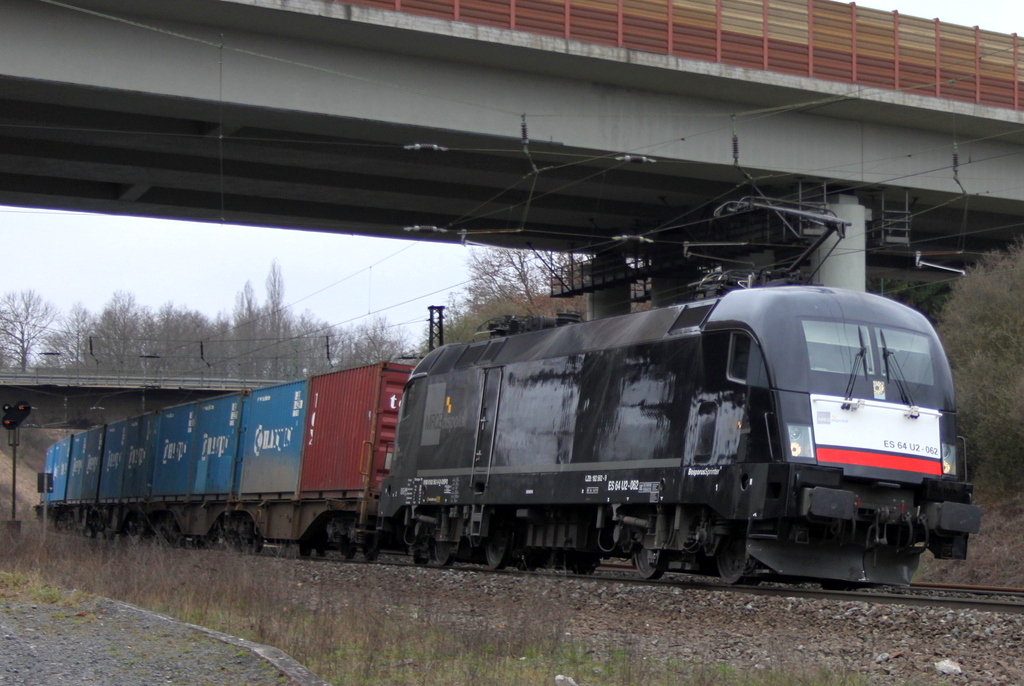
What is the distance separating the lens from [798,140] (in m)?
23.2

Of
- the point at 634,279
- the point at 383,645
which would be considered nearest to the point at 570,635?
the point at 383,645

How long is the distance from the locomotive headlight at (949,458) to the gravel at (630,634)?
228 cm

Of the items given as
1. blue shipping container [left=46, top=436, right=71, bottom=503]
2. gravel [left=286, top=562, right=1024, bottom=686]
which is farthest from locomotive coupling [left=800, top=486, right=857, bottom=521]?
blue shipping container [left=46, top=436, right=71, bottom=503]

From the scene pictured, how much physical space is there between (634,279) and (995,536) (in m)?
12.8

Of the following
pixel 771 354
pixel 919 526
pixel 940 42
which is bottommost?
pixel 919 526

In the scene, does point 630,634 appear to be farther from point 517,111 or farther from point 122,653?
point 517,111

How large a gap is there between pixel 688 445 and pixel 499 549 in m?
5.03

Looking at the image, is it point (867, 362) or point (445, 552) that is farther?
point (445, 552)

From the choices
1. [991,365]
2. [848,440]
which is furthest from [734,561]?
[991,365]

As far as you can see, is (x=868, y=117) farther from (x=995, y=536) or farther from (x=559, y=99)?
(x=995, y=536)

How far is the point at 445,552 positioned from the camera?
17422mm

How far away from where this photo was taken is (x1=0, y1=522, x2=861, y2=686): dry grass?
7273 millimetres

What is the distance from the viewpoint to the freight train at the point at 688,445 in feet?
36.8

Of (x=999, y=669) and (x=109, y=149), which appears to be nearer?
(x=999, y=669)
